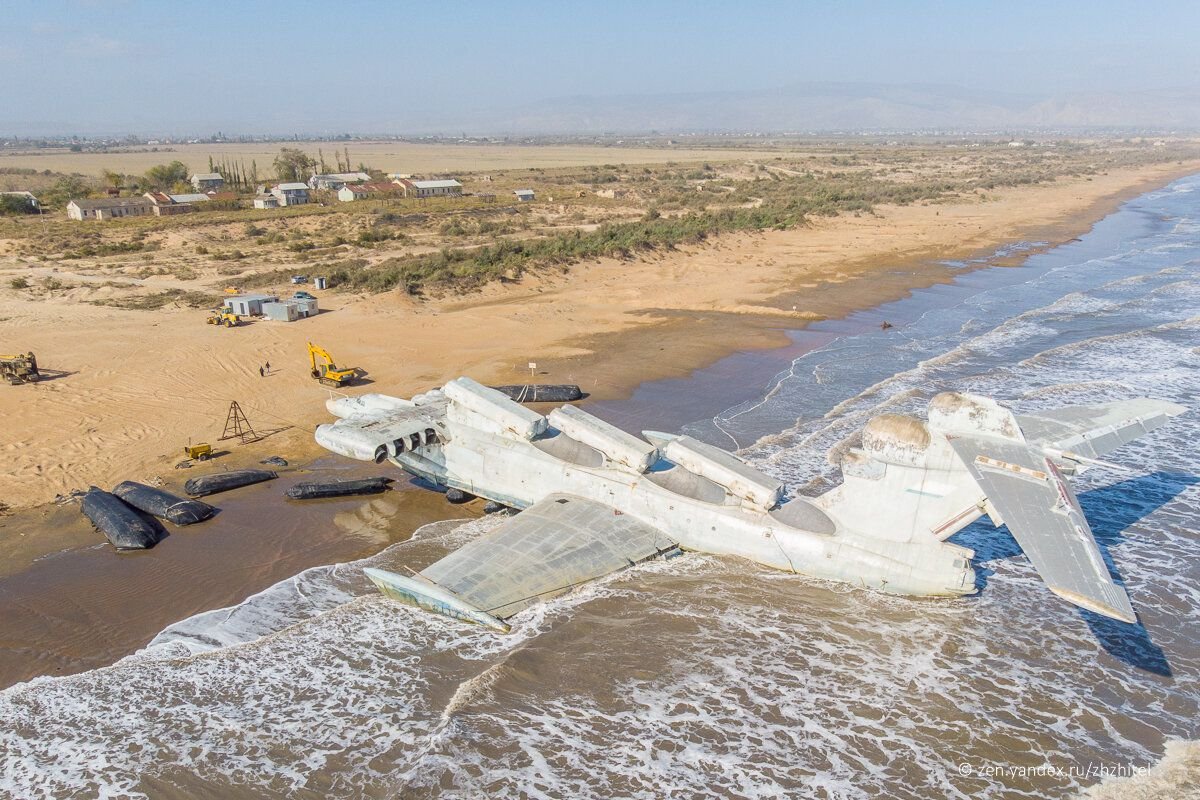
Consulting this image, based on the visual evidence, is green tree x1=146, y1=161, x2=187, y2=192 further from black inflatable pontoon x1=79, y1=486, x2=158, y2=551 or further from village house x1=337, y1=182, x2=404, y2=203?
black inflatable pontoon x1=79, y1=486, x2=158, y2=551

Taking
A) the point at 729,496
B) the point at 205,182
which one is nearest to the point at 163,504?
the point at 729,496

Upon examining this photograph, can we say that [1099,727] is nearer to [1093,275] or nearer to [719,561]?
[719,561]

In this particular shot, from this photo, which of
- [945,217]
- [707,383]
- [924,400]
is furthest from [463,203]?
[924,400]

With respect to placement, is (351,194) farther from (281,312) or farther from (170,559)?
(170,559)

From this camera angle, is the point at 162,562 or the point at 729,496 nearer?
the point at 729,496

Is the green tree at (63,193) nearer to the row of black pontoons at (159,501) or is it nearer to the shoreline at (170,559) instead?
the shoreline at (170,559)

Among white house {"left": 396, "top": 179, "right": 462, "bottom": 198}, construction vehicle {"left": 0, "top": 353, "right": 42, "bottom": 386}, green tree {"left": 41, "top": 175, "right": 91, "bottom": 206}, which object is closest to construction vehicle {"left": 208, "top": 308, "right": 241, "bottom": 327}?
construction vehicle {"left": 0, "top": 353, "right": 42, "bottom": 386}
